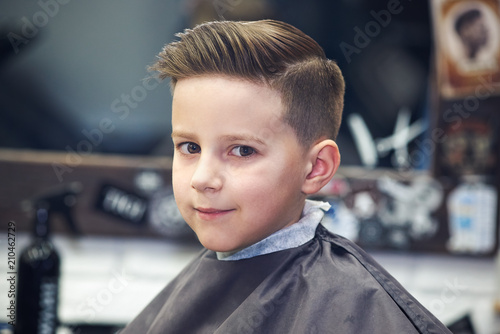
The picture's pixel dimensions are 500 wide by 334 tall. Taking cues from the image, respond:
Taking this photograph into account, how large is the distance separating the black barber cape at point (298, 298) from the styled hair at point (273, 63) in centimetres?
21

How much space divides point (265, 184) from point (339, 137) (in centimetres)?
115

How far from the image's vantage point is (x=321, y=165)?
2.68 feet

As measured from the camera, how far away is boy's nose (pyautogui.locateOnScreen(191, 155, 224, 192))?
28.7 inches

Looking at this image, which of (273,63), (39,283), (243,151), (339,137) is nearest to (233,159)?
(243,151)

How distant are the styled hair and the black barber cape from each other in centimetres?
21

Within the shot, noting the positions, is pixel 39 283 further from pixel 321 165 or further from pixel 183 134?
pixel 321 165

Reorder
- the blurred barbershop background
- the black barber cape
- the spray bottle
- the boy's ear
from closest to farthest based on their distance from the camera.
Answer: the black barber cape → the boy's ear → the spray bottle → the blurred barbershop background

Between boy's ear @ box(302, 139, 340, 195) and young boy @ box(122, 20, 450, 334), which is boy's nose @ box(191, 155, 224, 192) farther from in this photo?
boy's ear @ box(302, 139, 340, 195)

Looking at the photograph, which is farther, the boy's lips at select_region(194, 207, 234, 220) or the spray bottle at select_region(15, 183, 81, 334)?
the spray bottle at select_region(15, 183, 81, 334)

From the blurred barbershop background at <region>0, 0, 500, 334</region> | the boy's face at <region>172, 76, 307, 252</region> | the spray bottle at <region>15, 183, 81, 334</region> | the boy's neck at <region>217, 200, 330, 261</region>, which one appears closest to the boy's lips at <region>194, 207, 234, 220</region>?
the boy's face at <region>172, 76, 307, 252</region>

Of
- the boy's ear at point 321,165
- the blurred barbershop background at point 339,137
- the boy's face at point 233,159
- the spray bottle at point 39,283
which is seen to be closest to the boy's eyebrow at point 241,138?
the boy's face at point 233,159

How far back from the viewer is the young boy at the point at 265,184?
72 cm

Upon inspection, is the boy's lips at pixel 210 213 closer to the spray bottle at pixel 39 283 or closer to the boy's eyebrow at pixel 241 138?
the boy's eyebrow at pixel 241 138

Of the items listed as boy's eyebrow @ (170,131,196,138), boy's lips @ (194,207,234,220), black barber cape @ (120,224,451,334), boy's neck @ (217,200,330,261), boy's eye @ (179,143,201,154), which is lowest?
black barber cape @ (120,224,451,334)
